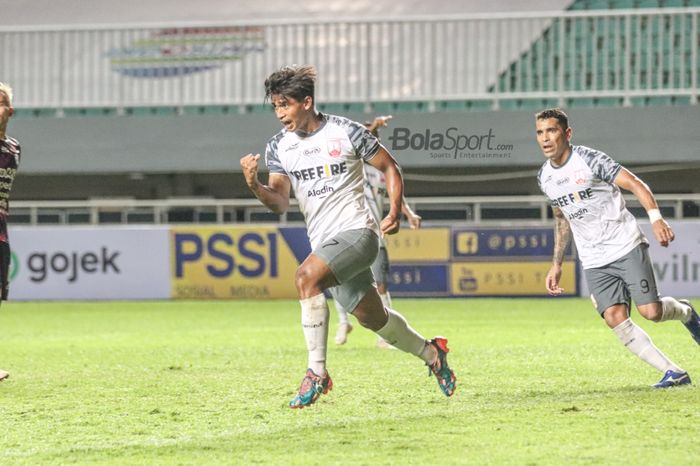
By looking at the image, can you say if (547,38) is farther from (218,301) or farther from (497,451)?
(497,451)

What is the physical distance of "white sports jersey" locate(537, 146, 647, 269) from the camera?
25.9 ft

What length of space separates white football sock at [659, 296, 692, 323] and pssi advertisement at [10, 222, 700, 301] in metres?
11.5

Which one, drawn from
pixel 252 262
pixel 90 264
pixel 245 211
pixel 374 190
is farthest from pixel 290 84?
pixel 90 264

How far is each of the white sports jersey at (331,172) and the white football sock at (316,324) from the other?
1.24 ft

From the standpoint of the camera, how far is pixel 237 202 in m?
21.3

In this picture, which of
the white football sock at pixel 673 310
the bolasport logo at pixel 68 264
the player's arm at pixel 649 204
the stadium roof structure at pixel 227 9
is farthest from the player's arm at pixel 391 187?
the stadium roof structure at pixel 227 9

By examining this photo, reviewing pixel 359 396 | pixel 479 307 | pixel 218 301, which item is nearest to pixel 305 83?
pixel 359 396

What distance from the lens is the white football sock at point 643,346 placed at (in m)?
7.77

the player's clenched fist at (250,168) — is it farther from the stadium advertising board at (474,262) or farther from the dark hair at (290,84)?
the stadium advertising board at (474,262)

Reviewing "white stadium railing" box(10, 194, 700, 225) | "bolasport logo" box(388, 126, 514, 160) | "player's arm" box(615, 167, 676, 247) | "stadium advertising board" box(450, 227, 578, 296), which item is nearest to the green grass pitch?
"player's arm" box(615, 167, 676, 247)

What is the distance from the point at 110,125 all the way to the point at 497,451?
1825cm

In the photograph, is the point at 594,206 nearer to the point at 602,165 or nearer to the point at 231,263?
the point at 602,165

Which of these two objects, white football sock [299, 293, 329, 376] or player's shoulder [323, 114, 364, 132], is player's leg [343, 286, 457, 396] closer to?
white football sock [299, 293, 329, 376]

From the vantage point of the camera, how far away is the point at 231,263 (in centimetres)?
2075
